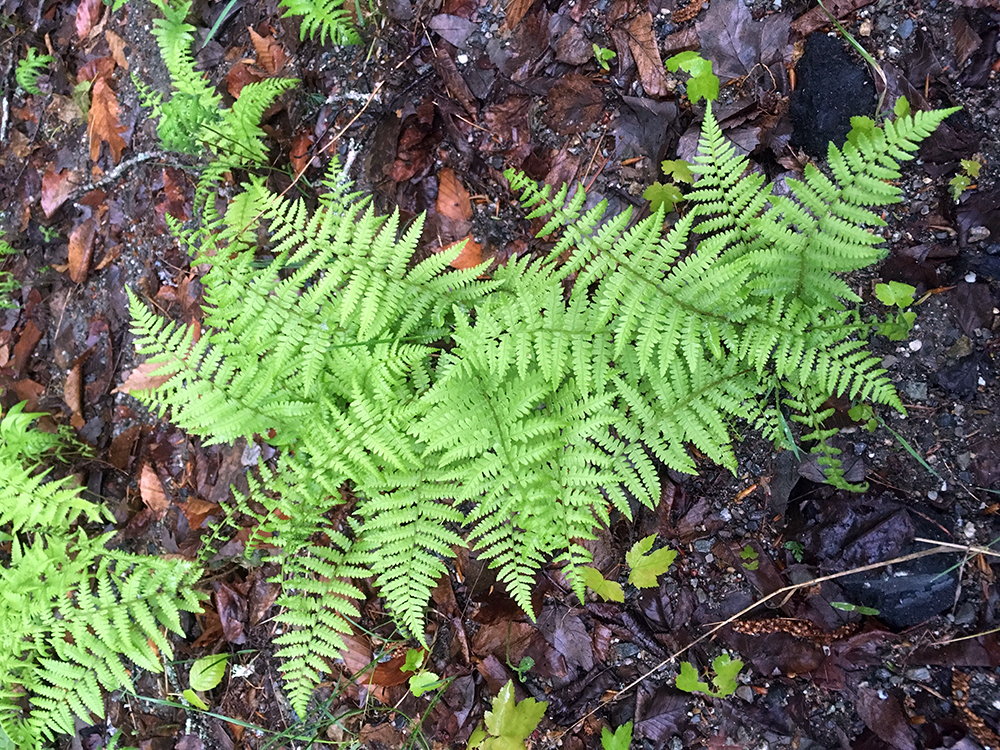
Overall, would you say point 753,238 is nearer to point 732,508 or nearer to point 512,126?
point 732,508

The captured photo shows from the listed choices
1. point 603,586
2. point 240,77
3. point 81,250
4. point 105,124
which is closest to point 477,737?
point 603,586

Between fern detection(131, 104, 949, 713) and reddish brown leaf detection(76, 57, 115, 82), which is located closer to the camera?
fern detection(131, 104, 949, 713)

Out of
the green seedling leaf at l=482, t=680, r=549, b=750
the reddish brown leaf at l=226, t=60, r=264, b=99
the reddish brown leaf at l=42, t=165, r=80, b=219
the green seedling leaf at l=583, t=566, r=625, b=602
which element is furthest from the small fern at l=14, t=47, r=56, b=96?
the green seedling leaf at l=482, t=680, r=549, b=750

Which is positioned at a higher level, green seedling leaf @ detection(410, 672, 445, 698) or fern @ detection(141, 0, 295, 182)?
fern @ detection(141, 0, 295, 182)

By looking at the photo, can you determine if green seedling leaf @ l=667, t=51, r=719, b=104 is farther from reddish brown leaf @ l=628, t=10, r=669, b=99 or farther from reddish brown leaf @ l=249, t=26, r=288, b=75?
reddish brown leaf @ l=249, t=26, r=288, b=75

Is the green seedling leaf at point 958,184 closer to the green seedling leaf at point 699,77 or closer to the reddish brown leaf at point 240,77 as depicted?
the green seedling leaf at point 699,77

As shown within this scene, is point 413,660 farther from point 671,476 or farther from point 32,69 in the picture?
point 32,69

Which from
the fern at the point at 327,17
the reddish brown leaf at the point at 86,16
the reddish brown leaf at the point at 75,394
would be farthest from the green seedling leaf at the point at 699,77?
the reddish brown leaf at the point at 86,16
